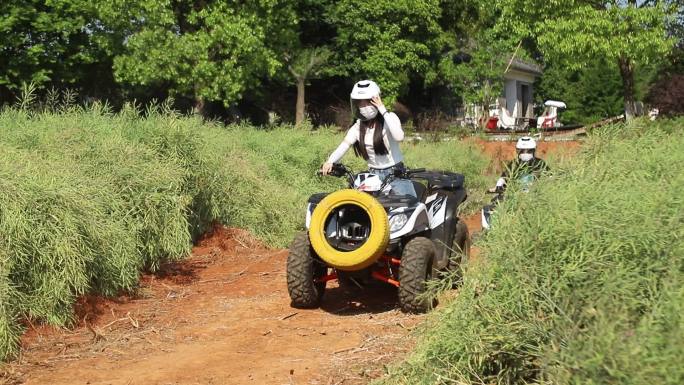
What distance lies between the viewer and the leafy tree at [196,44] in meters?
29.4

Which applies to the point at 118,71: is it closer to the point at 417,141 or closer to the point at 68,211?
the point at 417,141

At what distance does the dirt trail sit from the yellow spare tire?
0.56 m

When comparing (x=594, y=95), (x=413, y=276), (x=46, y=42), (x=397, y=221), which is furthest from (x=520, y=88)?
(x=413, y=276)

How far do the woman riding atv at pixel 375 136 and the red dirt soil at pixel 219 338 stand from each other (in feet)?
4.05

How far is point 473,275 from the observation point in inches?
196

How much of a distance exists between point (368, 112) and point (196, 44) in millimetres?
22032

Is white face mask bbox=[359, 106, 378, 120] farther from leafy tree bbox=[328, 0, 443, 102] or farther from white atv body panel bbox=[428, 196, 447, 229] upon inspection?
leafy tree bbox=[328, 0, 443, 102]

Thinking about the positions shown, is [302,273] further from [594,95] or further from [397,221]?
[594,95]

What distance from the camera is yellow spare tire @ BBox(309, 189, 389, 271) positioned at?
25.1ft

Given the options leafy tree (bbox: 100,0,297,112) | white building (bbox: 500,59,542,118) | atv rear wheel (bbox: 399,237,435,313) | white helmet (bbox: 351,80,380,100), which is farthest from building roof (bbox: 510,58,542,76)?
atv rear wheel (bbox: 399,237,435,313)

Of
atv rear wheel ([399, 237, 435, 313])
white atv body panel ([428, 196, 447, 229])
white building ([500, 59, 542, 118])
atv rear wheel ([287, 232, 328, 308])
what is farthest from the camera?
white building ([500, 59, 542, 118])

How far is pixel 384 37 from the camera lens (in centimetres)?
3984

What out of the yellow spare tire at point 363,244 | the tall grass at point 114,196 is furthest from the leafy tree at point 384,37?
the yellow spare tire at point 363,244

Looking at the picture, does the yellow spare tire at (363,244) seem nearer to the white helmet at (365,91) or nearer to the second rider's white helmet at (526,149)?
the white helmet at (365,91)
